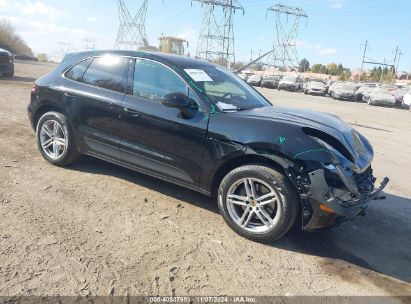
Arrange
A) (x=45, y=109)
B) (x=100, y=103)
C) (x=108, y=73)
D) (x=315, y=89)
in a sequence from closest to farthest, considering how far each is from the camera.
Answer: (x=100, y=103), (x=108, y=73), (x=45, y=109), (x=315, y=89)

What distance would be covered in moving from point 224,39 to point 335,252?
5559cm

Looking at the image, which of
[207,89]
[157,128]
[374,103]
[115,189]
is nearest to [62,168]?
[115,189]

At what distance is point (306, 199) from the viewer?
11.6ft

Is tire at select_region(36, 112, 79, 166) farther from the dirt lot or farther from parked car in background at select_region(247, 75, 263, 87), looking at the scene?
parked car in background at select_region(247, 75, 263, 87)

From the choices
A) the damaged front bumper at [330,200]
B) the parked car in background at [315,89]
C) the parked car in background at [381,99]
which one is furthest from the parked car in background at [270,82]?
the damaged front bumper at [330,200]

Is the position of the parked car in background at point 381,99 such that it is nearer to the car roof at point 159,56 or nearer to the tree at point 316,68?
the car roof at point 159,56

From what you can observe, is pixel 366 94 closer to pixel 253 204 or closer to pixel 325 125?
pixel 325 125

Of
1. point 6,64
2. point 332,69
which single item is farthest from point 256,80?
point 332,69

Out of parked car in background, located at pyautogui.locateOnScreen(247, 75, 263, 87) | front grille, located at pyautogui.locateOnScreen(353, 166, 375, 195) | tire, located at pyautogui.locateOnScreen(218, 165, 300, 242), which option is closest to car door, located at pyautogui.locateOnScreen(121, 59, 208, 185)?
tire, located at pyautogui.locateOnScreen(218, 165, 300, 242)

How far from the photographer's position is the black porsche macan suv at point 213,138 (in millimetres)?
3600

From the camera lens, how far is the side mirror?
4.00 meters

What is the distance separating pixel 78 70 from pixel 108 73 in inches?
22.5

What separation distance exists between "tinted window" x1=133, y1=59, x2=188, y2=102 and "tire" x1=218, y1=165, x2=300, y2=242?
1.13 meters

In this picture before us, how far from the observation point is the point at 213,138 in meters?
3.97
